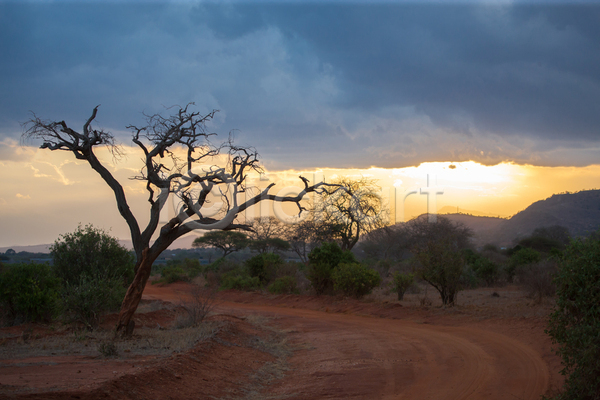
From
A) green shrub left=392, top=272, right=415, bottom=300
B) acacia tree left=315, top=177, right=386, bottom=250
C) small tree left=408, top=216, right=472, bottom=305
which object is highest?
acacia tree left=315, top=177, right=386, bottom=250

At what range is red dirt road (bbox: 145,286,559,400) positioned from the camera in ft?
23.2

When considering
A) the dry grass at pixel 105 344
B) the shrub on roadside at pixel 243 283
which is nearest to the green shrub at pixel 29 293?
the dry grass at pixel 105 344

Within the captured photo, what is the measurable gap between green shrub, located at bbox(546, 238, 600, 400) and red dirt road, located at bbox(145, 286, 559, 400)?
1.41m

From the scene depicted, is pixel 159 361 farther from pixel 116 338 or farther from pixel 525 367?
pixel 525 367

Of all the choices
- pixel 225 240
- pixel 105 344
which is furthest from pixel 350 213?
pixel 225 240

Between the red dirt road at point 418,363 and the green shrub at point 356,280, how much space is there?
6.26 m

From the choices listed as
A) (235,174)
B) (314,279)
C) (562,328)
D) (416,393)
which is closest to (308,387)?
(416,393)

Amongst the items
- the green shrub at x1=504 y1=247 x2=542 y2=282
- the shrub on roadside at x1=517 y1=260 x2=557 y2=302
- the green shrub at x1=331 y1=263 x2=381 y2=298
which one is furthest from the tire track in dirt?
the green shrub at x1=504 y1=247 x2=542 y2=282

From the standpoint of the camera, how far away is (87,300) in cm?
1216

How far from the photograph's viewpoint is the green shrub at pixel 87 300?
39.3 feet

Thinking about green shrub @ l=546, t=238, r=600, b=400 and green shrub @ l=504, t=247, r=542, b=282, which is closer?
green shrub @ l=546, t=238, r=600, b=400

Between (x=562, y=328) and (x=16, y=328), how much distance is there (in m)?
14.5

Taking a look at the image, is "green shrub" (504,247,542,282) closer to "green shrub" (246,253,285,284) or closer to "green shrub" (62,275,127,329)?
"green shrub" (246,253,285,284)

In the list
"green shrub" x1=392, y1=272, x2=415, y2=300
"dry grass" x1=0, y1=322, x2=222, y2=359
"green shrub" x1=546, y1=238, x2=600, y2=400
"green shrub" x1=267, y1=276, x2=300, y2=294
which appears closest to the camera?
"green shrub" x1=546, y1=238, x2=600, y2=400
